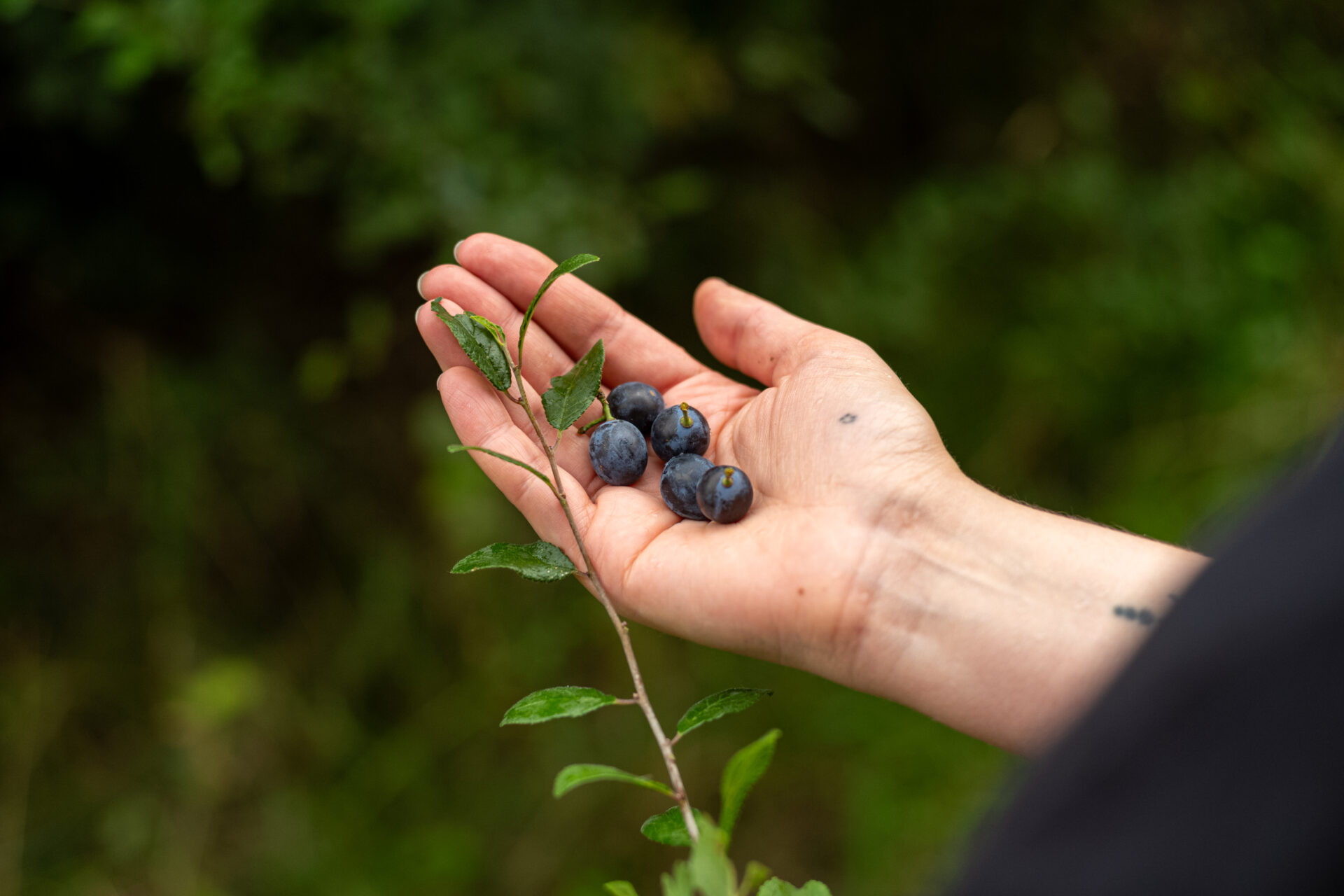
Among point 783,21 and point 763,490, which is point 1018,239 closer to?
point 783,21

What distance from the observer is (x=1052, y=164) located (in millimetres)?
3664

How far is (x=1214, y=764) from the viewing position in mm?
634

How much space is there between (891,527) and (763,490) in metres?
0.29

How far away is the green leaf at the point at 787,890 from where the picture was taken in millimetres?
831

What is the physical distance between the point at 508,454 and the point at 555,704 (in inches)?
24.9

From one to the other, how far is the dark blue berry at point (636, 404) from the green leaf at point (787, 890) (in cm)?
104

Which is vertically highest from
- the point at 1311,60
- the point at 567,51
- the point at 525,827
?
the point at 1311,60

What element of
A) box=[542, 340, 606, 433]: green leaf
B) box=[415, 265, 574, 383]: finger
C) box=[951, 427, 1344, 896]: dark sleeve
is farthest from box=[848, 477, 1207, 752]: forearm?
box=[415, 265, 574, 383]: finger

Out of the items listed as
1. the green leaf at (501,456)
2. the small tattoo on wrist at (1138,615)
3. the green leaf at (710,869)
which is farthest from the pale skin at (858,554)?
the green leaf at (710,869)

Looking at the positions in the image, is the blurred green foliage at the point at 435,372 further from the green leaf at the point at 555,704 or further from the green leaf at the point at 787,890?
the green leaf at the point at 787,890

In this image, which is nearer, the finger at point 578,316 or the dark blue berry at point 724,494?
the dark blue berry at point 724,494

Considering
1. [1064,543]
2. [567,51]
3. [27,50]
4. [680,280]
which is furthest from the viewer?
[680,280]

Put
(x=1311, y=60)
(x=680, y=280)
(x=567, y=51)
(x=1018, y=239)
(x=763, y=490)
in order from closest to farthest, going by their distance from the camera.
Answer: (x=763, y=490) < (x=567, y=51) < (x=680, y=280) < (x=1018, y=239) < (x=1311, y=60)

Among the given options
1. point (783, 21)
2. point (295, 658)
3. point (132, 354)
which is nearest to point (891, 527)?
point (783, 21)
